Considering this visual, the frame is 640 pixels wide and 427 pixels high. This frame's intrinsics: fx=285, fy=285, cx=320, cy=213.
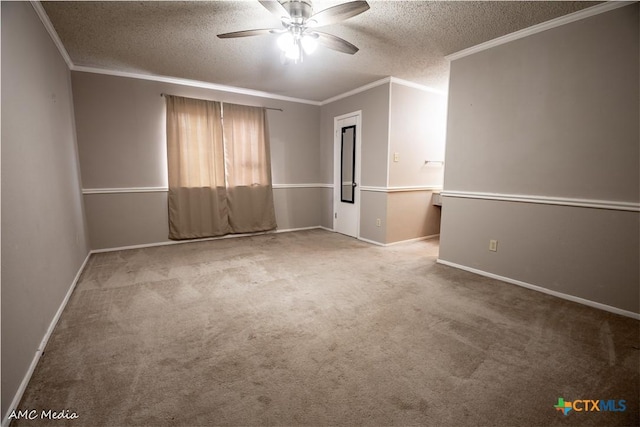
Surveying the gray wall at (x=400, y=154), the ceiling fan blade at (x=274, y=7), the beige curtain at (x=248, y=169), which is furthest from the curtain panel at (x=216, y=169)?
the ceiling fan blade at (x=274, y=7)

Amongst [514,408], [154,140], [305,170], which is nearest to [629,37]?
[514,408]

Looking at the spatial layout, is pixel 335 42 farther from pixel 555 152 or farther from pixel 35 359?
pixel 35 359

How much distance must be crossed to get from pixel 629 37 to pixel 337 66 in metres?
2.59

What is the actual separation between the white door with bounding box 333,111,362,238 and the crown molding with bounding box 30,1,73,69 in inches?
144

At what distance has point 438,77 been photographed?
3.96 m

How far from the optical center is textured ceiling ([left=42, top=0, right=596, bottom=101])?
2322mm

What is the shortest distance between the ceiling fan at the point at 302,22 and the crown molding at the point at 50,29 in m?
1.43

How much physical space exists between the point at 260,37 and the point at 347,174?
8.72ft

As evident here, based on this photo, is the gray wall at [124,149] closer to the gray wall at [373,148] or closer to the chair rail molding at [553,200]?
the gray wall at [373,148]

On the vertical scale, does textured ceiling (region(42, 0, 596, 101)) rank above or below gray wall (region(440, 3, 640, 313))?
above

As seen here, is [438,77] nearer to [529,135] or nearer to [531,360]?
[529,135]

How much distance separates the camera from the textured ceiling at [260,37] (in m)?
2.32

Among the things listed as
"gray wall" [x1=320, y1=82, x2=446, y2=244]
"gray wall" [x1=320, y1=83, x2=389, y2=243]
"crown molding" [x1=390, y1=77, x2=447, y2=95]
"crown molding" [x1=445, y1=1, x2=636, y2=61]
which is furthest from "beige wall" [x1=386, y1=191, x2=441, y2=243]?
"crown molding" [x1=445, y1=1, x2=636, y2=61]

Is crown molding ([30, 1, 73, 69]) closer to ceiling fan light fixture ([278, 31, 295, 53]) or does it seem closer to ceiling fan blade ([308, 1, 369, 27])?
ceiling fan light fixture ([278, 31, 295, 53])
